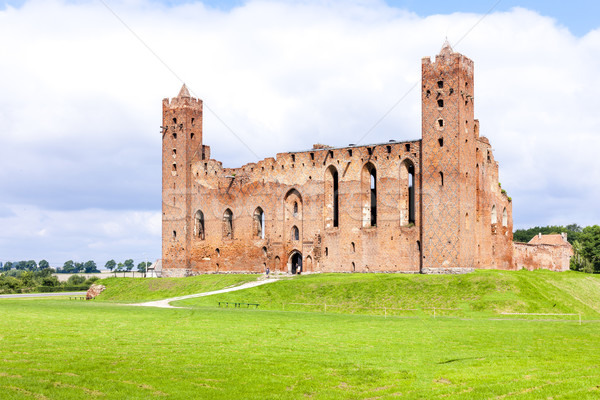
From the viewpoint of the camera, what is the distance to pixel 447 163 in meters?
46.1

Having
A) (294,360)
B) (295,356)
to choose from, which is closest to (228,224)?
(295,356)

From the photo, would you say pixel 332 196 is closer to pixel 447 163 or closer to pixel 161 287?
pixel 447 163

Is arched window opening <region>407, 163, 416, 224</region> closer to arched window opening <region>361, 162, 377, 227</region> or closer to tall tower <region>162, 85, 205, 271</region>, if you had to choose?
arched window opening <region>361, 162, 377, 227</region>

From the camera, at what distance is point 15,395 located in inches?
492

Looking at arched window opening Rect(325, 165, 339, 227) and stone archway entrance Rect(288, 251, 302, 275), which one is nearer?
arched window opening Rect(325, 165, 339, 227)

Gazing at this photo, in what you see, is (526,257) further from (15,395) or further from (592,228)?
(15,395)

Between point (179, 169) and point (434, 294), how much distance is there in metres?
31.2

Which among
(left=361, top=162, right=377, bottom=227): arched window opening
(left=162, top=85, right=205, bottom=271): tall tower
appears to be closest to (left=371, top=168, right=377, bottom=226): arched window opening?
(left=361, top=162, right=377, bottom=227): arched window opening

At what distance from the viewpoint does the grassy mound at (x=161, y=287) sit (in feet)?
160

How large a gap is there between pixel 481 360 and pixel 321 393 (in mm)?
5698

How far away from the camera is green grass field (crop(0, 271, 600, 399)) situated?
13555 millimetres

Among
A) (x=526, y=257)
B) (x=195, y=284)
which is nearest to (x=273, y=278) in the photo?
(x=195, y=284)

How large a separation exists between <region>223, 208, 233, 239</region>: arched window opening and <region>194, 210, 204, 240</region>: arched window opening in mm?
2797

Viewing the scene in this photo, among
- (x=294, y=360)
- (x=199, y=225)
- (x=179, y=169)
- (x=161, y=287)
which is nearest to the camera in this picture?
(x=294, y=360)
